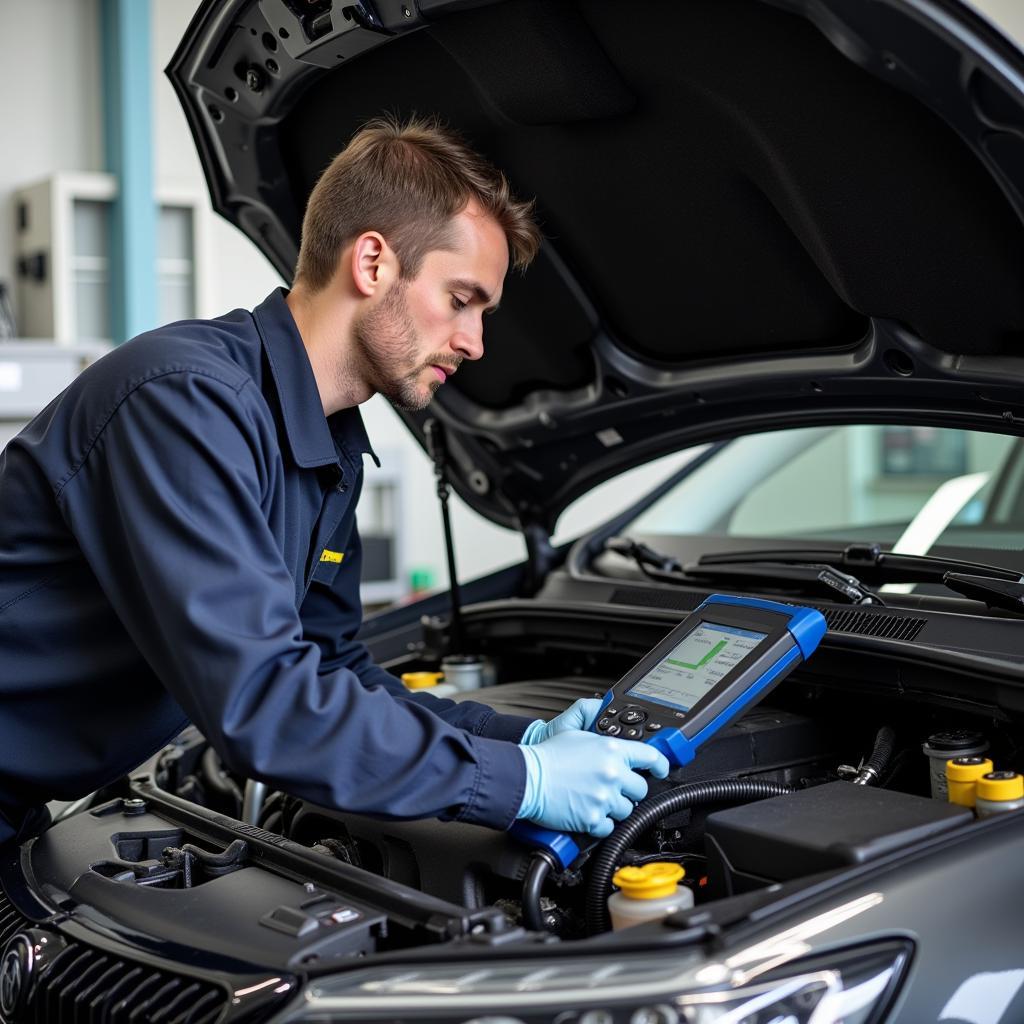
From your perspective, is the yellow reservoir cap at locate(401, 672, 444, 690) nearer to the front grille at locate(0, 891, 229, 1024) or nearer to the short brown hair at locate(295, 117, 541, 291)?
the short brown hair at locate(295, 117, 541, 291)

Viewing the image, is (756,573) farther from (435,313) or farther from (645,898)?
(645,898)

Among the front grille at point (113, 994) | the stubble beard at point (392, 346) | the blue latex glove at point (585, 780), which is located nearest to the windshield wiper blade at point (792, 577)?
the blue latex glove at point (585, 780)

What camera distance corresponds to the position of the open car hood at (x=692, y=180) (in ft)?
4.59

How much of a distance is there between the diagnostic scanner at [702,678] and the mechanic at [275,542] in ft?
0.14

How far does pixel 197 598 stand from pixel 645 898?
1.69 ft

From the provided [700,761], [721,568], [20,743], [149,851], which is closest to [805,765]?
[700,761]

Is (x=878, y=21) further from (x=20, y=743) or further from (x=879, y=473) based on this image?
(x=879, y=473)

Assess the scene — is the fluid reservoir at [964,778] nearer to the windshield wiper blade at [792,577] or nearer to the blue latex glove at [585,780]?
the blue latex glove at [585,780]

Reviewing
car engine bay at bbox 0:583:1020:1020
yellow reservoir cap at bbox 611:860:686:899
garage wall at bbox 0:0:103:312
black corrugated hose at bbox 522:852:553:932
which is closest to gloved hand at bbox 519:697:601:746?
car engine bay at bbox 0:583:1020:1020

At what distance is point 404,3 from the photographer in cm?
154

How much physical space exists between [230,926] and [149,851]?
339 millimetres

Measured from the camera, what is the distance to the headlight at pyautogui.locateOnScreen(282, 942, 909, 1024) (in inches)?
39.1

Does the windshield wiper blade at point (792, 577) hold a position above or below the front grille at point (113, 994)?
above

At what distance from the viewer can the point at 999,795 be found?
4.15 feet
